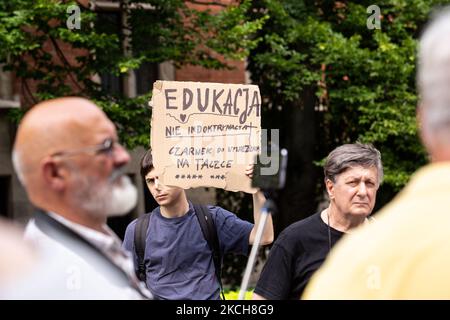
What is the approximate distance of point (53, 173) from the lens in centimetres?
232

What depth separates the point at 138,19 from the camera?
13.1 m

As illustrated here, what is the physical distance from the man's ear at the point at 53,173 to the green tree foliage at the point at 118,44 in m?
9.22

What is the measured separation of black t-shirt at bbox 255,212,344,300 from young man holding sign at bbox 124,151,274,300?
78cm

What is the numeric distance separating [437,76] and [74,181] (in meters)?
0.96

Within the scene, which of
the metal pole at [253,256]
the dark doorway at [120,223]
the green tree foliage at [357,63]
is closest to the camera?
the metal pole at [253,256]

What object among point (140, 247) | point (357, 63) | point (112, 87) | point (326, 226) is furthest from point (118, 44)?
point (326, 226)

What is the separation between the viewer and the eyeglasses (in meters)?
2.31

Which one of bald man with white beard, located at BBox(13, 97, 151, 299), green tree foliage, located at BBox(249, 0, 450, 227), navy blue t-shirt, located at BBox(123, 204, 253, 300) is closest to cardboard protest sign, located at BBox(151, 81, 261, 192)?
navy blue t-shirt, located at BBox(123, 204, 253, 300)

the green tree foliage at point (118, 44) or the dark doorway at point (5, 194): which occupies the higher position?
the green tree foliage at point (118, 44)

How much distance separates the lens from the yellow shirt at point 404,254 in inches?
66.5

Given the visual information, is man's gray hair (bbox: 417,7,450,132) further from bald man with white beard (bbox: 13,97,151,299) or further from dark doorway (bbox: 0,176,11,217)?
dark doorway (bbox: 0,176,11,217)

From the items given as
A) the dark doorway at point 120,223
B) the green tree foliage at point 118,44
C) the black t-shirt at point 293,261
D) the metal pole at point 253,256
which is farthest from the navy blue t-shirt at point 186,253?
the dark doorway at point 120,223

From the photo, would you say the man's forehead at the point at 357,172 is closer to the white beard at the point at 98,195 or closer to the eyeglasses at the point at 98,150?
the white beard at the point at 98,195
